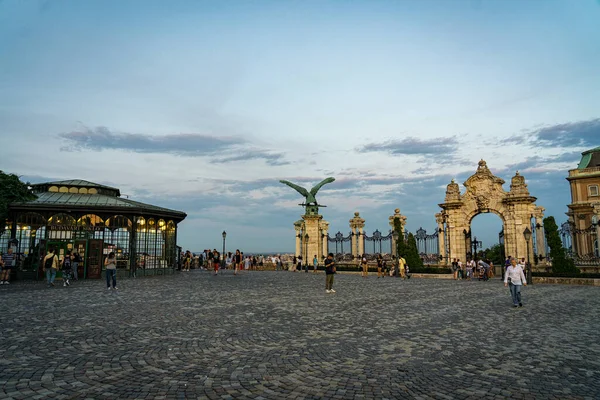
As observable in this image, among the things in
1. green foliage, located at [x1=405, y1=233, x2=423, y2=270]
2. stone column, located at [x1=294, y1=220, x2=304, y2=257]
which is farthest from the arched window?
green foliage, located at [x1=405, y1=233, x2=423, y2=270]

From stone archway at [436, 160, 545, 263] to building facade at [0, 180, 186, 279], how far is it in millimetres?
22973

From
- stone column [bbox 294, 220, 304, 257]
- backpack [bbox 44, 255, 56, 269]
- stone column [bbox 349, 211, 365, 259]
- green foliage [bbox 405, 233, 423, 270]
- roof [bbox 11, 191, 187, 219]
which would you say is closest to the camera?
backpack [bbox 44, 255, 56, 269]

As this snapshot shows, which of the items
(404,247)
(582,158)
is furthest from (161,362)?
(582,158)

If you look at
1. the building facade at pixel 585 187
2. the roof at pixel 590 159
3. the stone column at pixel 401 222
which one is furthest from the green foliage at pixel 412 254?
the roof at pixel 590 159

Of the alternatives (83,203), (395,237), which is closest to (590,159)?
(395,237)

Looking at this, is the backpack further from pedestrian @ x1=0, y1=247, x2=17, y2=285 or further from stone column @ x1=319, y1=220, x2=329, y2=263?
stone column @ x1=319, y1=220, x2=329, y2=263

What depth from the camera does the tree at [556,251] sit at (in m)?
26.8

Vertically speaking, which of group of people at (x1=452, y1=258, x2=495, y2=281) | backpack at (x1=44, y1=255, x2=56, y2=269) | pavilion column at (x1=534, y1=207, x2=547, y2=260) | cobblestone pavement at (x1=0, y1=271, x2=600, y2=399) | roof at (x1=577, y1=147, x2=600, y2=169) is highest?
roof at (x1=577, y1=147, x2=600, y2=169)

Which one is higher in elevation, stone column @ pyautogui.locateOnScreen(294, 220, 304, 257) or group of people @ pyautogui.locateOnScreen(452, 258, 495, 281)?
stone column @ pyautogui.locateOnScreen(294, 220, 304, 257)

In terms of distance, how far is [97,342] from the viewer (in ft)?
26.4

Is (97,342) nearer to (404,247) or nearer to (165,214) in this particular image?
(165,214)

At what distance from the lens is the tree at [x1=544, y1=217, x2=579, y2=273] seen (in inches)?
1054

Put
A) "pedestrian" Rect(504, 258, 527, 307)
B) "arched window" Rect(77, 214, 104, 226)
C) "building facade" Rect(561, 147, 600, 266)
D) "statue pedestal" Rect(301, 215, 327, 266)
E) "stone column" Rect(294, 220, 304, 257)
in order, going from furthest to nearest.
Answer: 1. "building facade" Rect(561, 147, 600, 266)
2. "stone column" Rect(294, 220, 304, 257)
3. "statue pedestal" Rect(301, 215, 327, 266)
4. "arched window" Rect(77, 214, 104, 226)
5. "pedestrian" Rect(504, 258, 527, 307)

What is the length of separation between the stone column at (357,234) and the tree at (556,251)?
15.5 meters
